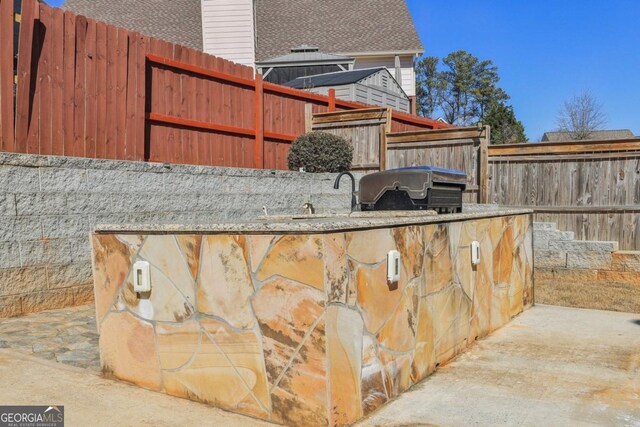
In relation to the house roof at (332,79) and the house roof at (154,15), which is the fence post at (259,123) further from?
the house roof at (154,15)

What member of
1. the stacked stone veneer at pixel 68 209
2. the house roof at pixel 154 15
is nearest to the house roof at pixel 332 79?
the house roof at pixel 154 15

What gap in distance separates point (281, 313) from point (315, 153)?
7351 millimetres

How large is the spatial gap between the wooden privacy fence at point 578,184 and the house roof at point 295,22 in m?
14.6

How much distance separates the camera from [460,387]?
4172 mm

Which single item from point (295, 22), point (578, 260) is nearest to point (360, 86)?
point (295, 22)

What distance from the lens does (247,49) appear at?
76.3 feet

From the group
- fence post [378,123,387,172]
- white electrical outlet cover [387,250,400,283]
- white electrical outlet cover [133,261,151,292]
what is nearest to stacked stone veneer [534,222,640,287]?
fence post [378,123,387,172]

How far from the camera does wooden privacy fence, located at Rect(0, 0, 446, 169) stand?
6.42 metres

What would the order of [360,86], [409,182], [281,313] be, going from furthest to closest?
[360,86] → [409,182] → [281,313]

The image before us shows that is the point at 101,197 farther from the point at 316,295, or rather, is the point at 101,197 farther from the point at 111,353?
the point at 316,295

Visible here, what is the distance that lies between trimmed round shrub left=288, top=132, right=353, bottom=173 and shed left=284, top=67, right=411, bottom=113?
7197 mm

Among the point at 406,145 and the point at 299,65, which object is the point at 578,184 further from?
the point at 299,65

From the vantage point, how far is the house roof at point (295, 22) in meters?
24.6

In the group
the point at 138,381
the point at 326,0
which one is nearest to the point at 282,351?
the point at 138,381
